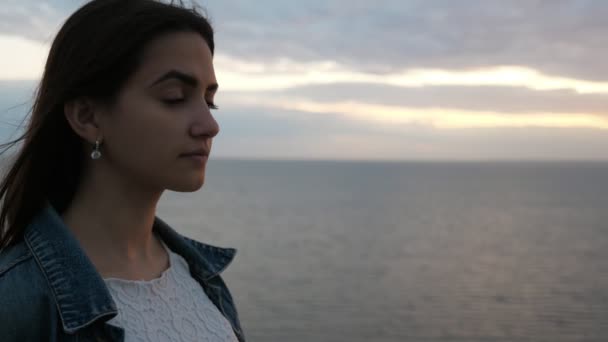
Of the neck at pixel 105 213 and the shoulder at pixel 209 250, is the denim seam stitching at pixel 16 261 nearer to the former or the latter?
the neck at pixel 105 213

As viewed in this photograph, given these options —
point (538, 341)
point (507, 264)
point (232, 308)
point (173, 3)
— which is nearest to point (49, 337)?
point (232, 308)

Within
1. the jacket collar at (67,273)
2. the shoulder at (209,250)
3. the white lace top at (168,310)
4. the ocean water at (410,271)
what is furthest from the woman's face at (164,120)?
the ocean water at (410,271)

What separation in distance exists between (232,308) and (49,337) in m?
1.02

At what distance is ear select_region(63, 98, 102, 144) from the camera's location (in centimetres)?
234

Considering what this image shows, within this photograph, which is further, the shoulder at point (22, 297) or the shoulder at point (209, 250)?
the shoulder at point (209, 250)

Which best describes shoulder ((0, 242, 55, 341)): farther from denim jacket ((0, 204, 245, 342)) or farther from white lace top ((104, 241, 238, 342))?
white lace top ((104, 241, 238, 342))

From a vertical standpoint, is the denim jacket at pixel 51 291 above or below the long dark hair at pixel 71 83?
below

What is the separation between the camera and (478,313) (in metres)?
33.1

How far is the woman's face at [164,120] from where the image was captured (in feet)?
7.61

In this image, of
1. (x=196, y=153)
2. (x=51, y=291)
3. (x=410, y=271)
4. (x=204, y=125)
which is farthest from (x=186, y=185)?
(x=410, y=271)

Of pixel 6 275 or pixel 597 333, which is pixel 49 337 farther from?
pixel 597 333

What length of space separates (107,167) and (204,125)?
0.40 m

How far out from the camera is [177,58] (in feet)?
7.80

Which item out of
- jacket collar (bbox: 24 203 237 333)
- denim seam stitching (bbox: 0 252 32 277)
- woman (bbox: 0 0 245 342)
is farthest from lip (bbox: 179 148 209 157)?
denim seam stitching (bbox: 0 252 32 277)
